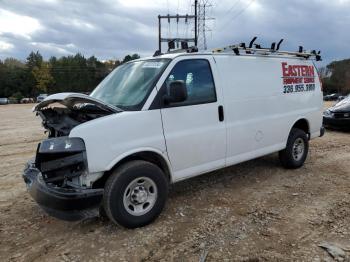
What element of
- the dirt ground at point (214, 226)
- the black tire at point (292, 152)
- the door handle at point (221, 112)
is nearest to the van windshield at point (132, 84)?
the door handle at point (221, 112)

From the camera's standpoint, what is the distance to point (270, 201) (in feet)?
17.5

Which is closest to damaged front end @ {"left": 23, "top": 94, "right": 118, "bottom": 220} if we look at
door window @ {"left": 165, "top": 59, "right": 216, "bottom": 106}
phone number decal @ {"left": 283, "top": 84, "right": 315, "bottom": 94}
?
door window @ {"left": 165, "top": 59, "right": 216, "bottom": 106}

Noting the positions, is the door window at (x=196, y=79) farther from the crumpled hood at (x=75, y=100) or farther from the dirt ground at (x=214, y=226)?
the dirt ground at (x=214, y=226)

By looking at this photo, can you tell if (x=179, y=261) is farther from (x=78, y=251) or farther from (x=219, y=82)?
(x=219, y=82)

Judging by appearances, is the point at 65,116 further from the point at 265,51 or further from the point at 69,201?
the point at 265,51

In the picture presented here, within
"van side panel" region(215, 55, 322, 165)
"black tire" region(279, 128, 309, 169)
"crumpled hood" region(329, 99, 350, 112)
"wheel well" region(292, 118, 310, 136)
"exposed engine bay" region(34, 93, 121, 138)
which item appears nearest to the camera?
"exposed engine bay" region(34, 93, 121, 138)

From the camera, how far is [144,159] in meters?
4.69

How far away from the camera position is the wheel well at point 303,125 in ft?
23.0

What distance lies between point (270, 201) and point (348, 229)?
46.8 inches

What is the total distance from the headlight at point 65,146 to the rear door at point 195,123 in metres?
1.13

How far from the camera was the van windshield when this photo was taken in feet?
15.0

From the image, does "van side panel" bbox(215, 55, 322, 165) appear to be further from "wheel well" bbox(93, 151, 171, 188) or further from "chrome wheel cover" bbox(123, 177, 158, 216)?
"chrome wheel cover" bbox(123, 177, 158, 216)

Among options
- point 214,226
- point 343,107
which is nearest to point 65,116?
point 214,226

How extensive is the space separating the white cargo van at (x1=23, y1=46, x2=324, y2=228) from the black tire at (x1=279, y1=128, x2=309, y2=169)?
39 cm
